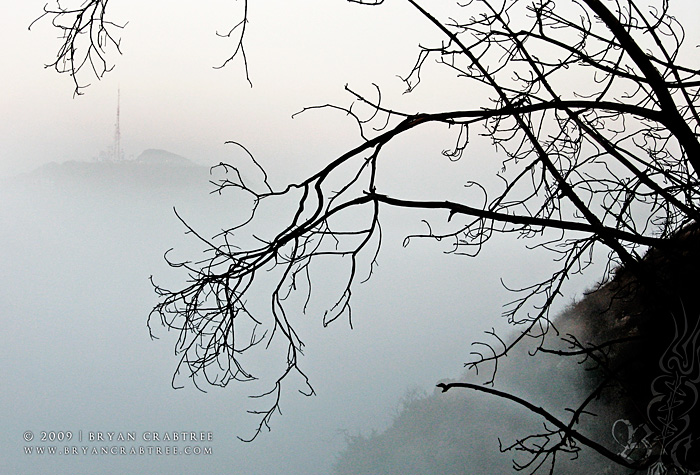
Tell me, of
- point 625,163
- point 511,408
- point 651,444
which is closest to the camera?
point 651,444

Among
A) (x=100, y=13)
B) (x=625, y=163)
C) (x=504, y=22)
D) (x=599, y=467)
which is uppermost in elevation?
(x=100, y=13)

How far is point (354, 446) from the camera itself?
8945mm

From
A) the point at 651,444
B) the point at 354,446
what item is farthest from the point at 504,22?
the point at 354,446

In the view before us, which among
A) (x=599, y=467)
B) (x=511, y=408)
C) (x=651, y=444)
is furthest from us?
(x=511, y=408)

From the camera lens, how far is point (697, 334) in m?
1.06

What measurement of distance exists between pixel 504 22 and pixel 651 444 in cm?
97

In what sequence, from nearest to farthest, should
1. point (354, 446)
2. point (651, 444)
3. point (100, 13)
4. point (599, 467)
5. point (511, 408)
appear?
point (651, 444), point (100, 13), point (599, 467), point (511, 408), point (354, 446)

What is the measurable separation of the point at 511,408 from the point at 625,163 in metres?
6.28

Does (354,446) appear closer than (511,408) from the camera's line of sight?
No

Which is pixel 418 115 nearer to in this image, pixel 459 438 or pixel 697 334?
pixel 697 334

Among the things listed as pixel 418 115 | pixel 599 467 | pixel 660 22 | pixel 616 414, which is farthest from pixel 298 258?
pixel 599 467

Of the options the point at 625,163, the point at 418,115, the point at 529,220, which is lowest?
the point at 529,220

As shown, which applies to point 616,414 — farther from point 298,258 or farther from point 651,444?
point 298,258

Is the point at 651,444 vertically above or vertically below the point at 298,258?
below
